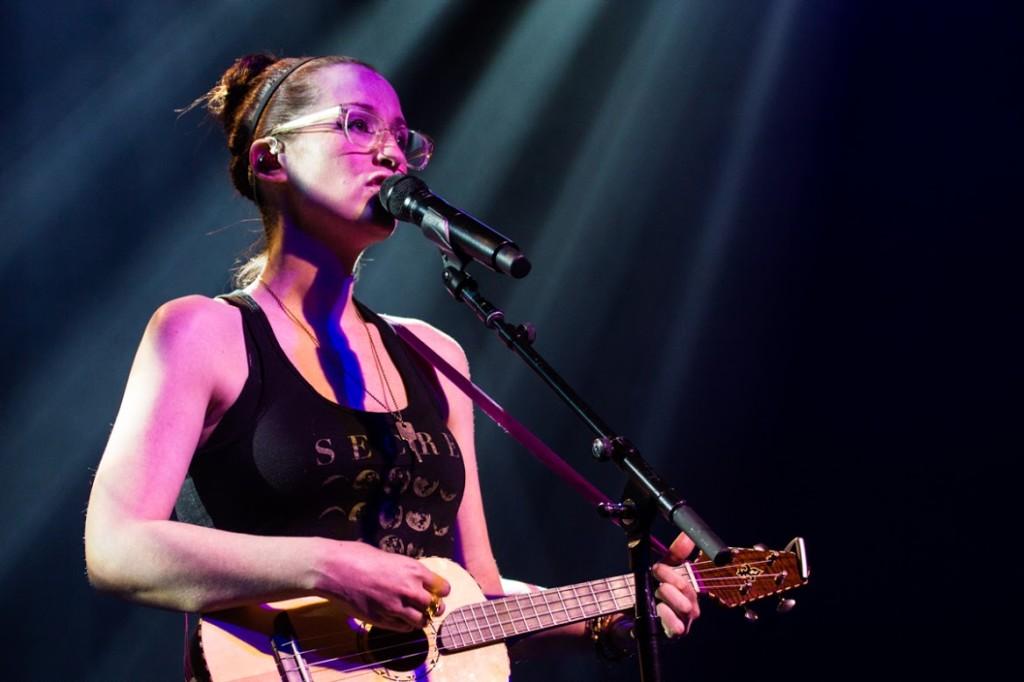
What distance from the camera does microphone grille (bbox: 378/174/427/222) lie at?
6.68 ft

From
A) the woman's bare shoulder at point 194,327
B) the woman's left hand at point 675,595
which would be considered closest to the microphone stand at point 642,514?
the woman's left hand at point 675,595

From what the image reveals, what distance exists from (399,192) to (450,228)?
34cm

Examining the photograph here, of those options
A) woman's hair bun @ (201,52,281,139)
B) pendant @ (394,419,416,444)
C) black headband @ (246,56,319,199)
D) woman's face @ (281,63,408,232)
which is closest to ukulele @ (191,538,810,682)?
pendant @ (394,419,416,444)

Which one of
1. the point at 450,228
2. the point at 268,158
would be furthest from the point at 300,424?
the point at 268,158

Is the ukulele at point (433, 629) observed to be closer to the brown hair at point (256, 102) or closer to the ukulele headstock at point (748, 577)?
the ukulele headstock at point (748, 577)

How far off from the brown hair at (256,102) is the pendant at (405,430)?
652mm

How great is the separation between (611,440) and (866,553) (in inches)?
112

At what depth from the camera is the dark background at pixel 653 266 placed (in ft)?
12.7

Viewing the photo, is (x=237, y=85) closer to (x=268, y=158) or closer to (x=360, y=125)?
(x=268, y=158)

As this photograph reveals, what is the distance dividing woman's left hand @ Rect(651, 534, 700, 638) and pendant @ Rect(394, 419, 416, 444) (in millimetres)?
664

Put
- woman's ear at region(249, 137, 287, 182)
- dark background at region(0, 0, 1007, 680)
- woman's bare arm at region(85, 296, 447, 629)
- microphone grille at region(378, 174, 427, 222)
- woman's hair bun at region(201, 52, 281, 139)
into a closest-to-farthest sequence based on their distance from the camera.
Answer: woman's bare arm at region(85, 296, 447, 629)
microphone grille at region(378, 174, 427, 222)
woman's ear at region(249, 137, 287, 182)
woman's hair bun at region(201, 52, 281, 139)
dark background at region(0, 0, 1007, 680)

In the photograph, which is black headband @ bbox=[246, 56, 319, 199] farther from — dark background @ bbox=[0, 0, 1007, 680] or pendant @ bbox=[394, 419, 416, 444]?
dark background @ bbox=[0, 0, 1007, 680]

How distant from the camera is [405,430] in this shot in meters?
2.28

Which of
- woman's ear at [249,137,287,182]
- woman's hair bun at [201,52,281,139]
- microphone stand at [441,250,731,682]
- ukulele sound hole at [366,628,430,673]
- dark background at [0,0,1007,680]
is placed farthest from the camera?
dark background at [0,0,1007,680]
